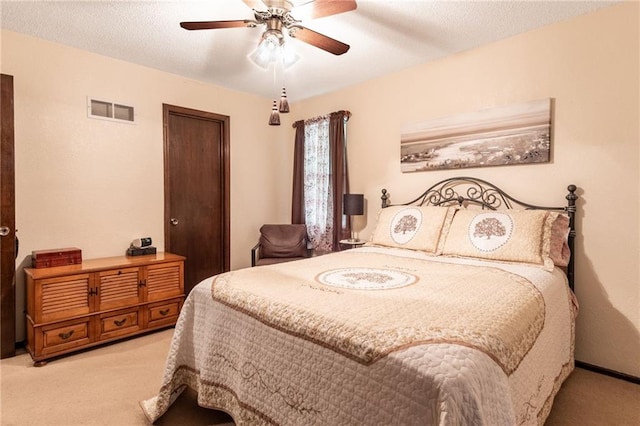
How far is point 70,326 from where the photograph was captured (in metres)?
2.60

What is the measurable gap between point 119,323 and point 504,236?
3090 mm

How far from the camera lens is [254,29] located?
264cm

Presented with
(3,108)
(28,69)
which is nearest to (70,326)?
(3,108)

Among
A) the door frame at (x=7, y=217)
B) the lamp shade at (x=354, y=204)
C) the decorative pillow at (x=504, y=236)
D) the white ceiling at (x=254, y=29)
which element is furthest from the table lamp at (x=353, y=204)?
the door frame at (x=7, y=217)

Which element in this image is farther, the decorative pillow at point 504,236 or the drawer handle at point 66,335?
the drawer handle at point 66,335

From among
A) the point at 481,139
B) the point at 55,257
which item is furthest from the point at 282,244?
the point at 481,139

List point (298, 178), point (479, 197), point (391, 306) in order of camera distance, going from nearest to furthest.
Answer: point (391, 306) → point (479, 197) → point (298, 178)

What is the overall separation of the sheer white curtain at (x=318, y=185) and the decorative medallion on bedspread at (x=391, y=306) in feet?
6.32

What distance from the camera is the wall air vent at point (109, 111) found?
3.08 metres

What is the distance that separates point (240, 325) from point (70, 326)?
6.15 feet

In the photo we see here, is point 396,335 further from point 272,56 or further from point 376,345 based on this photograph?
point 272,56

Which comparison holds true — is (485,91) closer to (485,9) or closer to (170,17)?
(485,9)

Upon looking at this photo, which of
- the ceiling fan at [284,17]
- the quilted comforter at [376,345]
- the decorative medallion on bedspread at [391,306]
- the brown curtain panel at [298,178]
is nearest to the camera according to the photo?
the quilted comforter at [376,345]

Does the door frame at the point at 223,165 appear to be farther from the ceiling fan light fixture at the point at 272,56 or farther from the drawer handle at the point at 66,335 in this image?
the drawer handle at the point at 66,335
